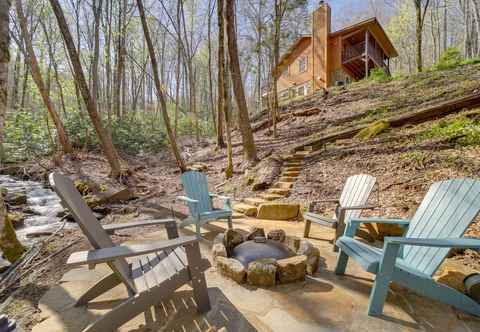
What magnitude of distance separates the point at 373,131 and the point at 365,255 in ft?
14.9

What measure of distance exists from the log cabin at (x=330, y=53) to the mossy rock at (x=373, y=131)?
9.33 m

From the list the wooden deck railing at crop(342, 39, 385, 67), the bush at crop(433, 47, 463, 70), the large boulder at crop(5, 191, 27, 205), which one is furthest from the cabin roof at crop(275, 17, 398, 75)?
the large boulder at crop(5, 191, 27, 205)

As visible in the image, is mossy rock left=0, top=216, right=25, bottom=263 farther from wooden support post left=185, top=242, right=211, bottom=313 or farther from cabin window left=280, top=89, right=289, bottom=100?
cabin window left=280, top=89, right=289, bottom=100

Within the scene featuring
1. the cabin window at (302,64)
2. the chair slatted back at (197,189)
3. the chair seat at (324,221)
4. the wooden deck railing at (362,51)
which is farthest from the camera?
the cabin window at (302,64)

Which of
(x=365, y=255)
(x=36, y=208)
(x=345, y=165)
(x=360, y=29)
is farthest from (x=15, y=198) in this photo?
(x=360, y=29)

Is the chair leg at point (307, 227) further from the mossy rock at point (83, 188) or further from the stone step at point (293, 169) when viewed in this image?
the mossy rock at point (83, 188)

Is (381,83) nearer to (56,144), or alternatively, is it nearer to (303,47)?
(303,47)

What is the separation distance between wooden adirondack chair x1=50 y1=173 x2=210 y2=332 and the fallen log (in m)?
5.01

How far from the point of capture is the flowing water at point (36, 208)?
3.82m

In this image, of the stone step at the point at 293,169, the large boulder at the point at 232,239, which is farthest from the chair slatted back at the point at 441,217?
the stone step at the point at 293,169

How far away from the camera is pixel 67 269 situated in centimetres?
239

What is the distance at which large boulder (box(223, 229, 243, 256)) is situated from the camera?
8.15 feet

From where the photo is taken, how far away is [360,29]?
46.1 feet

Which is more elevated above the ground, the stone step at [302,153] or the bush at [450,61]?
the bush at [450,61]
